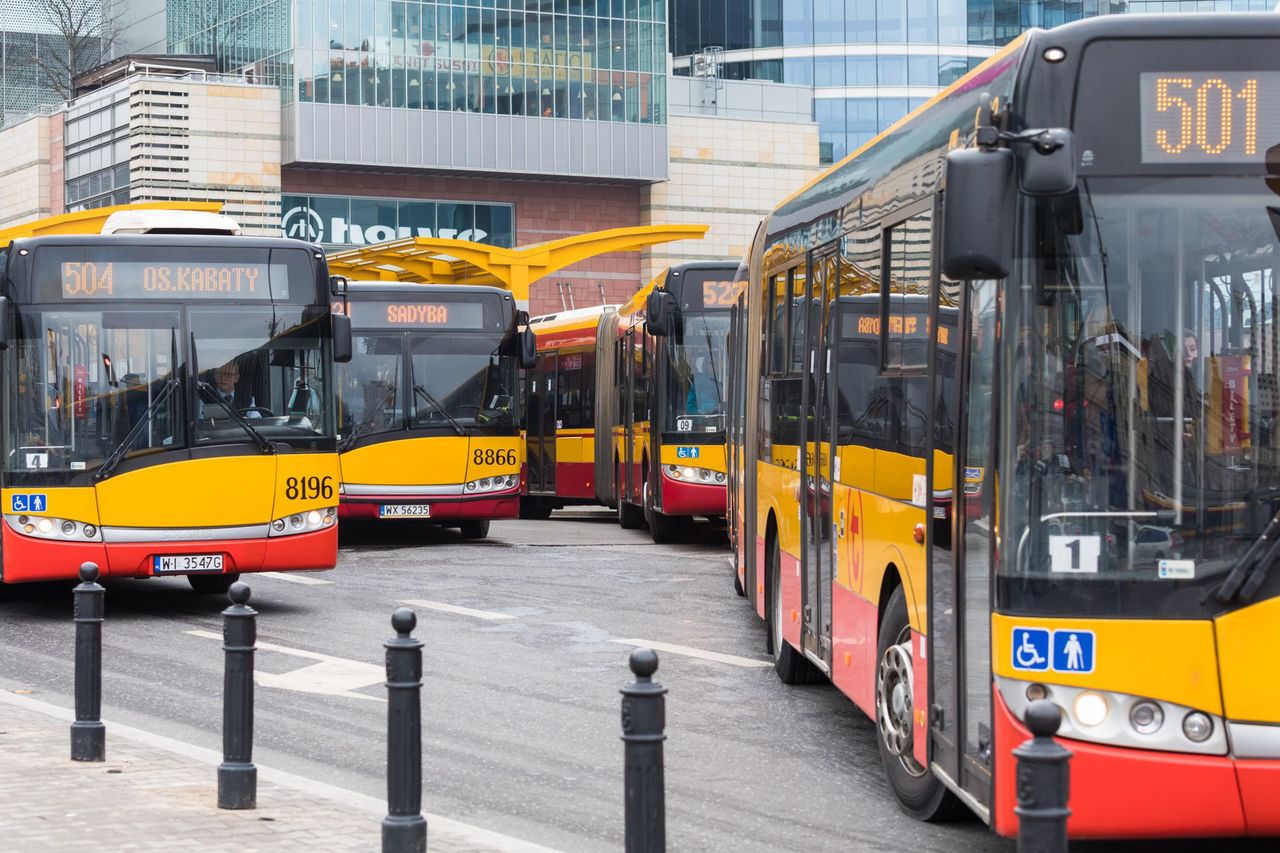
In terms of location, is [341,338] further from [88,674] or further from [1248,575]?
[1248,575]

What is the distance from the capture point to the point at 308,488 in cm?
1565

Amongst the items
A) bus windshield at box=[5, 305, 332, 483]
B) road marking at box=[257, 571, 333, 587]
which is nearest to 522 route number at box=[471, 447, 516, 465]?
road marking at box=[257, 571, 333, 587]

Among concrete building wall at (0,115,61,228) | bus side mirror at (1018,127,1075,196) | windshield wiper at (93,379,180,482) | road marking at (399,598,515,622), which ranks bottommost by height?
road marking at (399,598,515,622)

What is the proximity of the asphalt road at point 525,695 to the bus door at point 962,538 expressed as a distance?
776mm

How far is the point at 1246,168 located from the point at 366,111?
53.7 meters

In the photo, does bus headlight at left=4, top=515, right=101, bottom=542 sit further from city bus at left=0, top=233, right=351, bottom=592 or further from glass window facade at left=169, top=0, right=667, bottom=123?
glass window facade at left=169, top=0, right=667, bottom=123

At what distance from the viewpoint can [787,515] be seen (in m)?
11.1

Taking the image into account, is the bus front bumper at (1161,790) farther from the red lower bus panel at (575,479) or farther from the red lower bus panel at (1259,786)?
the red lower bus panel at (575,479)

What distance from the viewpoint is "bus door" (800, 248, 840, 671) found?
963cm

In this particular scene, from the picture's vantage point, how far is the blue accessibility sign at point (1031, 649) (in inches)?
238

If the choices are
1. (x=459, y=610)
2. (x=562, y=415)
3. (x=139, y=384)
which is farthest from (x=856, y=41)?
(x=139, y=384)

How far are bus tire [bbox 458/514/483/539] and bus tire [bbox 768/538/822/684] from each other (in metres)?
12.6

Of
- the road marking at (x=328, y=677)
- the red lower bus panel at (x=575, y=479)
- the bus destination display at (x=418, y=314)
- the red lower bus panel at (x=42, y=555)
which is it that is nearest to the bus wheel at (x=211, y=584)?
the red lower bus panel at (x=42, y=555)

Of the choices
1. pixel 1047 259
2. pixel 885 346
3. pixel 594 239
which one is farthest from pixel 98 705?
pixel 594 239
